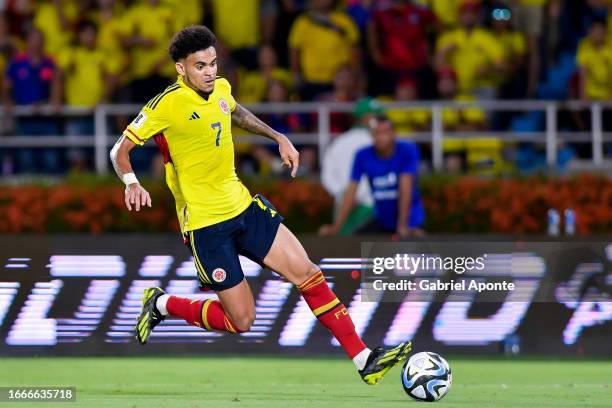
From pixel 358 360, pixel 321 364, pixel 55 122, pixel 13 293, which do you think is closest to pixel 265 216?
pixel 358 360

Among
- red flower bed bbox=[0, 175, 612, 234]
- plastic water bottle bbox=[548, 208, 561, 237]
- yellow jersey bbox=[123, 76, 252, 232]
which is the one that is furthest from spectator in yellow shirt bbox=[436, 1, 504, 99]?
yellow jersey bbox=[123, 76, 252, 232]

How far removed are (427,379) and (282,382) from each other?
1.77 metres

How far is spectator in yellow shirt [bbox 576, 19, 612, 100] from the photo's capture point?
17.4m

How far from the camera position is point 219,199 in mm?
9930

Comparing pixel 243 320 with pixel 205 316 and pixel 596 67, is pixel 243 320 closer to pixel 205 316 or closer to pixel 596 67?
pixel 205 316

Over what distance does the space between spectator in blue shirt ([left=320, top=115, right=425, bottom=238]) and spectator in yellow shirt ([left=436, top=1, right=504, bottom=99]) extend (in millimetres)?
3586

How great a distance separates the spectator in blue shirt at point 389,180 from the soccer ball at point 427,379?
433 cm

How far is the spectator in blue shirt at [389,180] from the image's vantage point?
14.0 metres

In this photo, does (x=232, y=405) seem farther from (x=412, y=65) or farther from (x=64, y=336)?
(x=412, y=65)

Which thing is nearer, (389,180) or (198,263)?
(198,263)

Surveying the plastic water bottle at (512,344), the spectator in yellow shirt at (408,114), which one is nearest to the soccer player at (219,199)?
the plastic water bottle at (512,344)

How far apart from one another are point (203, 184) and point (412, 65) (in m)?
8.26

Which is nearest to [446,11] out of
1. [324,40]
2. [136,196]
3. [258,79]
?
[324,40]

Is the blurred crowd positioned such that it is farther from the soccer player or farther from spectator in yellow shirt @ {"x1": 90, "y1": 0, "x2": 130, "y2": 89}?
the soccer player
